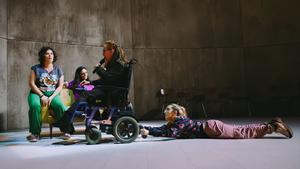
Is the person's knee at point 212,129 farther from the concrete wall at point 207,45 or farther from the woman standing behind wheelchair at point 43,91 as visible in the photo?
the concrete wall at point 207,45

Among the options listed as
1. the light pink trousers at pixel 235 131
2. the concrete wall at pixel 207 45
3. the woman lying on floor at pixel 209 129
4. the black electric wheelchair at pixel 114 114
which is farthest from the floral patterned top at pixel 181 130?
the concrete wall at pixel 207 45

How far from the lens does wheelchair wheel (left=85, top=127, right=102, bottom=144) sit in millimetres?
3296

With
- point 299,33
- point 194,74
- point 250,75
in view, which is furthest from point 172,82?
point 299,33

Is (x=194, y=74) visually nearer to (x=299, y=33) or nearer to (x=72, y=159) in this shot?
(x=299, y=33)

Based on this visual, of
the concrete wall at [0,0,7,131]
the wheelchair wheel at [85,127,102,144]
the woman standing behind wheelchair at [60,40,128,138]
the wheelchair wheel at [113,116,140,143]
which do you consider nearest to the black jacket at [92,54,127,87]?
the woman standing behind wheelchair at [60,40,128,138]

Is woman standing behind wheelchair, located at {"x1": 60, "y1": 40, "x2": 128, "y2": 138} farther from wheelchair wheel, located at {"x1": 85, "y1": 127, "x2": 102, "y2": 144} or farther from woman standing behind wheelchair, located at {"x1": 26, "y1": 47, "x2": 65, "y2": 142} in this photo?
woman standing behind wheelchair, located at {"x1": 26, "y1": 47, "x2": 65, "y2": 142}

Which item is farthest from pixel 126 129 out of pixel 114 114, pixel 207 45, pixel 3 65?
pixel 207 45

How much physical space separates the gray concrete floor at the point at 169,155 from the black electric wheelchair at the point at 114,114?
0.52 ft

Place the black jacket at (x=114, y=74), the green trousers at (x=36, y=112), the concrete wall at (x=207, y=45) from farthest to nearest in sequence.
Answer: the concrete wall at (x=207, y=45)
the green trousers at (x=36, y=112)
the black jacket at (x=114, y=74)

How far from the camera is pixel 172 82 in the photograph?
7734 mm

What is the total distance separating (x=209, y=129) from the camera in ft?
11.2

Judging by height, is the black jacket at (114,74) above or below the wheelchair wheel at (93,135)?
above

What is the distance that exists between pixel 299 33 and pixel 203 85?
2.43 metres

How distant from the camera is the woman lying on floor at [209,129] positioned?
3248 millimetres
